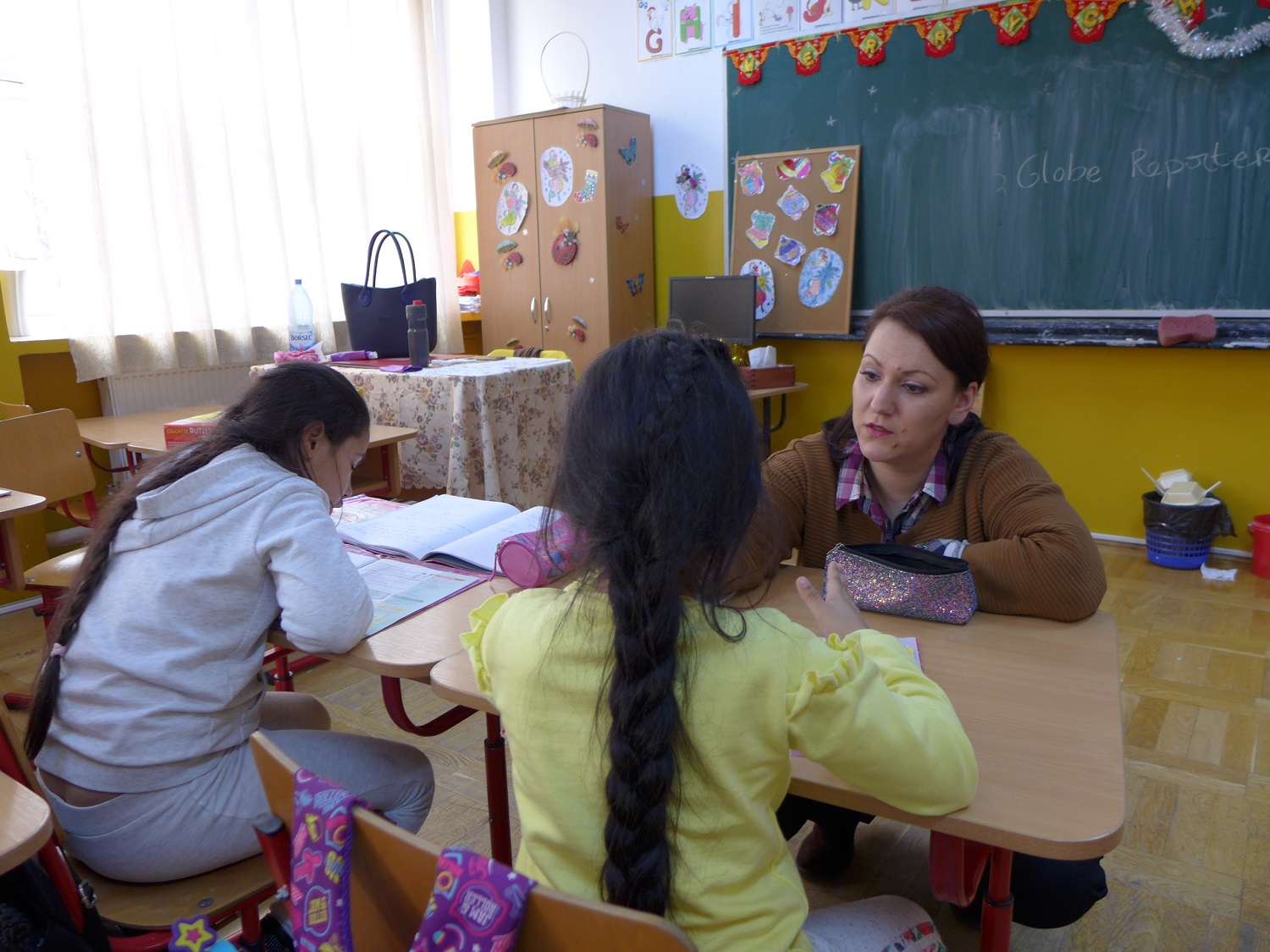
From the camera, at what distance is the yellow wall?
3447 mm

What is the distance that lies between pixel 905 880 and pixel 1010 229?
9.46 ft

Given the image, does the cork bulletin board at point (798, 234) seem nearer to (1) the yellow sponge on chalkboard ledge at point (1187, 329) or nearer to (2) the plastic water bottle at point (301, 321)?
(1) the yellow sponge on chalkboard ledge at point (1187, 329)

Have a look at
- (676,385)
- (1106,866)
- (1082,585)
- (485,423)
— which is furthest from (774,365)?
(676,385)

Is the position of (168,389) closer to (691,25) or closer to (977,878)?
(691,25)

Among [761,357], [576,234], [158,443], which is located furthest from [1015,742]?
[576,234]

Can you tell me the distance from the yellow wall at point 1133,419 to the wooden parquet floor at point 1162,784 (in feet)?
1.96

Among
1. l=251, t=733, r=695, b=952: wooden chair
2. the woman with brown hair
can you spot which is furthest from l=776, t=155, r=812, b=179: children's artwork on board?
l=251, t=733, r=695, b=952: wooden chair

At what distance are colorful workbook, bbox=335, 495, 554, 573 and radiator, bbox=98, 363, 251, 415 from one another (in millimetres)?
2289

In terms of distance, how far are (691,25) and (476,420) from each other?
2.68 metres

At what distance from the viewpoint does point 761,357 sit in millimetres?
4262

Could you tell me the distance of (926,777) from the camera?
743 mm

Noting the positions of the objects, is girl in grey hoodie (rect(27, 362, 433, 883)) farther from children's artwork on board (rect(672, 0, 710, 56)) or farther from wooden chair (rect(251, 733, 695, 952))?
children's artwork on board (rect(672, 0, 710, 56))

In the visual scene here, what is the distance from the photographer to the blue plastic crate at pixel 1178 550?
341 centimetres

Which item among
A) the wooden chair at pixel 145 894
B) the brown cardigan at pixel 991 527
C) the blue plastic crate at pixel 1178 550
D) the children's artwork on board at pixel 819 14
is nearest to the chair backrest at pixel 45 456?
the wooden chair at pixel 145 894
